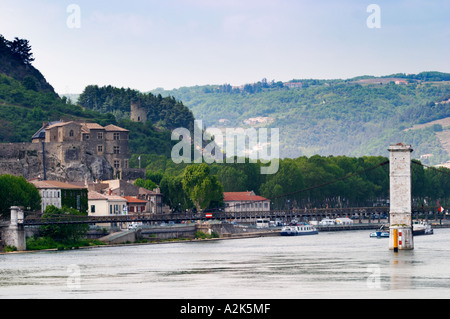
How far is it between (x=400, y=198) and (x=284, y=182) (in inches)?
3503

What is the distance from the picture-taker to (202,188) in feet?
447

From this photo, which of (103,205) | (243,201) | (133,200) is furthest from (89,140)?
(103,205)

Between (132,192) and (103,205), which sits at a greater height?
(132,192)

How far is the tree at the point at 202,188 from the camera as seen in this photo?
136375mm

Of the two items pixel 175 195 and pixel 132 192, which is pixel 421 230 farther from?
pixel 132 192

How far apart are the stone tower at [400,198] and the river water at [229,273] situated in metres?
1.53

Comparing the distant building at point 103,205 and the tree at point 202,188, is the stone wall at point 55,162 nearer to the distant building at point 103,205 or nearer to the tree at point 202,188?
the tree at point 202,188

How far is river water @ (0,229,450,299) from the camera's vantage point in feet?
173

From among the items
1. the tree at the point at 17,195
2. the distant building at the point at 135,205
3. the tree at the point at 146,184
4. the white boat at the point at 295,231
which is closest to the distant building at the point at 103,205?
the distant building at the point at 135,205

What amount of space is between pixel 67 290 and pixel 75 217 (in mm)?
47843

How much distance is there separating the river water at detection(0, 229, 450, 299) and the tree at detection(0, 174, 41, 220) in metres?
10.7
